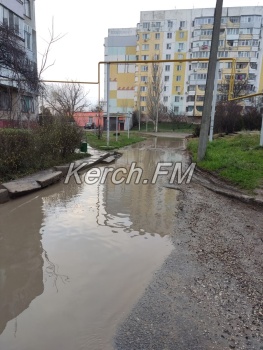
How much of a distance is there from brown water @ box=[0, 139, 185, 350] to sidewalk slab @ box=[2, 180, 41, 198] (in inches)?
7.0

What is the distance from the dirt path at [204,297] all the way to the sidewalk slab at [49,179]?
13.3ft

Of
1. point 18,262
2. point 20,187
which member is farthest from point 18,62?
point 18,262

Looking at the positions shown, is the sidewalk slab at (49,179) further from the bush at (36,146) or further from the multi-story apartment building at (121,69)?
the multi-story apartment building at (121,69)

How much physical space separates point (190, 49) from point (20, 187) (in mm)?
57138

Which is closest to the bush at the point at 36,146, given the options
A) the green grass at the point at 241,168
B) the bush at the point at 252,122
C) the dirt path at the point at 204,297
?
the dirt path at the point at 204,297

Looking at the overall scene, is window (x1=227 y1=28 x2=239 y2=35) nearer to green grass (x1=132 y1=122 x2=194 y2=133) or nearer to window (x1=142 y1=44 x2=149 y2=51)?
window (x1=142 y1=44 x2=149 y2=51)

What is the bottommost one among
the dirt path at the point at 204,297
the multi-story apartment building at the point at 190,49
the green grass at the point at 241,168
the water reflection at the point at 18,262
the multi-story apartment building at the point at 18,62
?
the water reflection at the point at 18,262

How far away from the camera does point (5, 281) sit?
3.06 m

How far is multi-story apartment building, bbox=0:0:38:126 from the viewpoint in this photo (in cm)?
1396

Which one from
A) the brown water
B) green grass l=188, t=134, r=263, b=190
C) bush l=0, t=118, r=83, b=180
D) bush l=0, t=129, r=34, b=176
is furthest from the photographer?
green grass l=188, t=134, r=263, b=190

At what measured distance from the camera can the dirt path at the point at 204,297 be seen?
2.25 m

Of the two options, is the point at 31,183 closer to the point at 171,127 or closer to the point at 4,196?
the point at 4,196

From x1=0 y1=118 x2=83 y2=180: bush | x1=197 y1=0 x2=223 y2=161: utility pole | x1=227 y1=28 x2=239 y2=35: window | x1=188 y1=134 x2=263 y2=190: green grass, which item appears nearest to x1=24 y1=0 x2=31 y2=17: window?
x1=0 y1=118 x2=83 y2=180: bush

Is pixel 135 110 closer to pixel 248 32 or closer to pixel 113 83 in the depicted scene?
pixel 113 83
